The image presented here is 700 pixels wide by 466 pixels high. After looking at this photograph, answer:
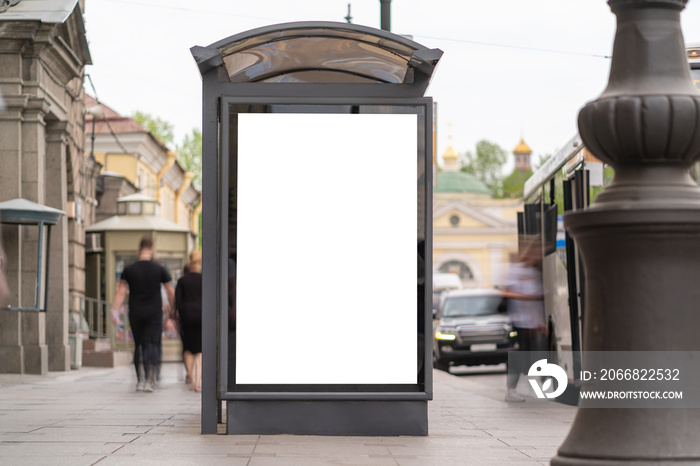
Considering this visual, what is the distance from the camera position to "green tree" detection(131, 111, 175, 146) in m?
74.6

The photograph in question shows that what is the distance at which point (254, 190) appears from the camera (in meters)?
8.15

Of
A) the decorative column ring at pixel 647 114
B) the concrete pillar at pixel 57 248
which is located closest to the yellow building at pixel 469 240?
the concrete pillar at pixel 57 248

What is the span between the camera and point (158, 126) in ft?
247

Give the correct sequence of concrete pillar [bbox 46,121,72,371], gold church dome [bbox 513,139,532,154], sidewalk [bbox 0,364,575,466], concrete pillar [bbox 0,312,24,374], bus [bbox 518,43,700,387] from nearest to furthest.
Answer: sidewalk [bbox 0,364,575,466], bus [bbox 518,43,700,387], concrete pillar [bbox 0,312,24,374], concrete pillar [bbox 46,121,72,371], gold church dome [bbox 513,139,532,154]

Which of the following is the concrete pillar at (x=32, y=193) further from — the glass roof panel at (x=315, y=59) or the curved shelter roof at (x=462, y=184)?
the curved shelter roof at (x=462, y=184)

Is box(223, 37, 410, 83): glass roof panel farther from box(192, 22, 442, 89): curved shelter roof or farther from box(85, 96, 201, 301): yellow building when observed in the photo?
box(85, 96, 201, 301): yellow building

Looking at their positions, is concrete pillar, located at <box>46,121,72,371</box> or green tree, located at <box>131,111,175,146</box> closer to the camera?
concrete pillar, located at <box>46,121,72,371</box>

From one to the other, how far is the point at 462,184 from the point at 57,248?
110416 mm

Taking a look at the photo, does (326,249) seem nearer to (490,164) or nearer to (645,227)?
(645,227)

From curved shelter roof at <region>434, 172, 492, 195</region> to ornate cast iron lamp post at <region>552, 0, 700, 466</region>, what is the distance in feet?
404

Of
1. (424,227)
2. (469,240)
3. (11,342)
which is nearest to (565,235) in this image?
(424,227)

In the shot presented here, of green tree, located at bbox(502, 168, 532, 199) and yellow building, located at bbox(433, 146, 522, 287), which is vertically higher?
green tree, located at bbox(502, 168, 532, 199)

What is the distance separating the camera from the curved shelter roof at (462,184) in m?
128

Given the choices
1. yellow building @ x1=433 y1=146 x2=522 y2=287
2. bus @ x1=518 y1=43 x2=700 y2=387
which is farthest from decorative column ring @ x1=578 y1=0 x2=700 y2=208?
yellow building @ x1=433 y1=146 x2=522 y2=287
